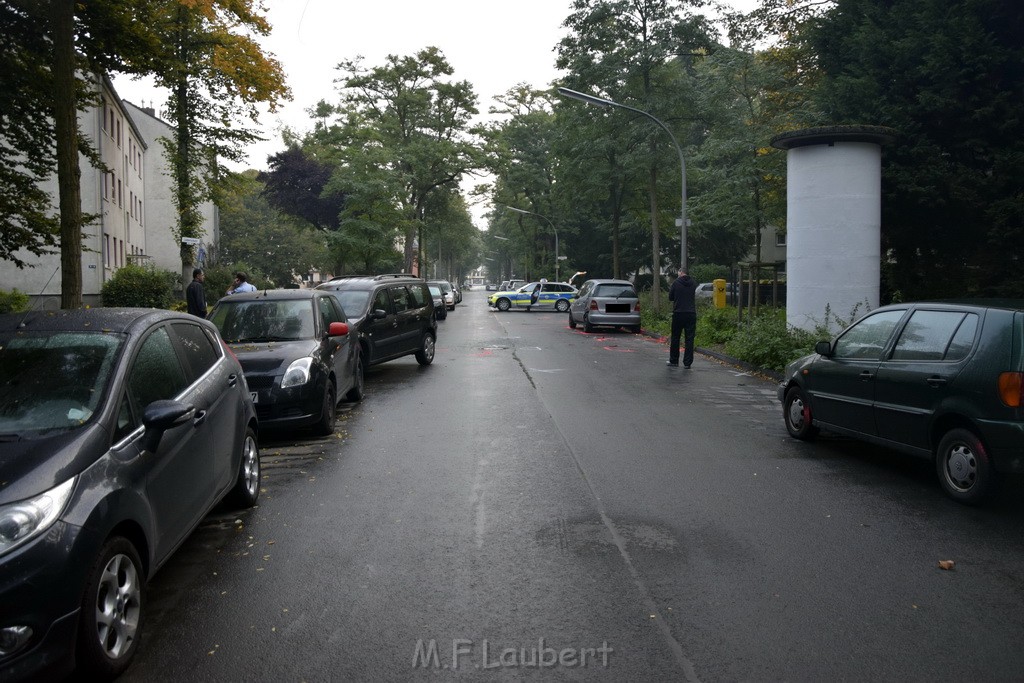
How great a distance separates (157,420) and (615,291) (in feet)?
82.2

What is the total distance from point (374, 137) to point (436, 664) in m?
47.6

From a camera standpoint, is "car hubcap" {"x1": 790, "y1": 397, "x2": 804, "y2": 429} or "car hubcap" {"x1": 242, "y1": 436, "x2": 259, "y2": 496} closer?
"car hubcap" {"x1": 242, "y1": 436, "x2": 259, "y2": 496}

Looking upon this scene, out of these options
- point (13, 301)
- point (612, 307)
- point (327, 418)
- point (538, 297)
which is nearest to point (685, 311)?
point (327, 418)

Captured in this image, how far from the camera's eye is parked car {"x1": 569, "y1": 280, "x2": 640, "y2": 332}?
28.2m

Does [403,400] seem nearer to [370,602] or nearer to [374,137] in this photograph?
[370,602]

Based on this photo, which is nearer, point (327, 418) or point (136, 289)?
point (327, 418)

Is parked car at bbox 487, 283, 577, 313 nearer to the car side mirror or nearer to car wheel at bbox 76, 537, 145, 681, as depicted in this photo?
the car side mirror

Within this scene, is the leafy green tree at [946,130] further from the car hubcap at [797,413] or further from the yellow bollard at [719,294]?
the yellow bollard at [719,294]

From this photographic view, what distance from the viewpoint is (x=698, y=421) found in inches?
416

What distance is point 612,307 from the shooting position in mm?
28453

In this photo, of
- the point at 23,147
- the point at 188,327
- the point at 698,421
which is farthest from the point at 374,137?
the point at 188,327

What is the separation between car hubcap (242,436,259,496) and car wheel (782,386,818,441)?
5413mm

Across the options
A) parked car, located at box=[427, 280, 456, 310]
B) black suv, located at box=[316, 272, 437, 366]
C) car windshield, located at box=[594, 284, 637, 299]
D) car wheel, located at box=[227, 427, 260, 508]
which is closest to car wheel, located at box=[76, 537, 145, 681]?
car wheel, located at box=[227, 427, 260, 508]

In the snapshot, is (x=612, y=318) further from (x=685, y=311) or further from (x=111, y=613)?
(x=111, y=613)
